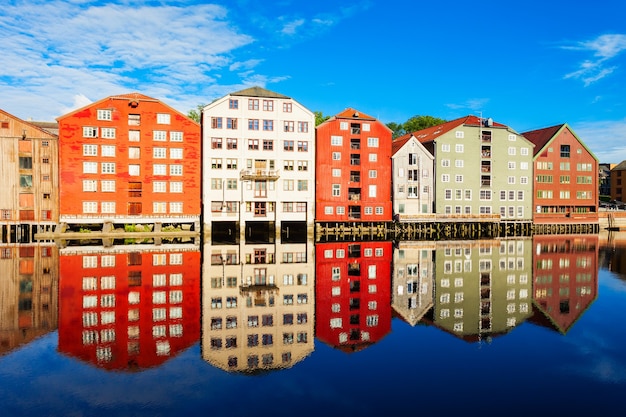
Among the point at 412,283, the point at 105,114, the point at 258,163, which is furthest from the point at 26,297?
the point at 105,114

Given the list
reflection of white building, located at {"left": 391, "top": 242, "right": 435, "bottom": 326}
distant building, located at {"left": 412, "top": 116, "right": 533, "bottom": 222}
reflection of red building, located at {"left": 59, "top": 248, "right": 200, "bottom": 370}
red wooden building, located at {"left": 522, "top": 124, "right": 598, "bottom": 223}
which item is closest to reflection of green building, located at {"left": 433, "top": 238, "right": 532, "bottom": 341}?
reflection of white building, located at {"left": 391, "top": 242, "right": 435, "bottom": 326}

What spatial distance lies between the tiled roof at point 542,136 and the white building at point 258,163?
41703 mm

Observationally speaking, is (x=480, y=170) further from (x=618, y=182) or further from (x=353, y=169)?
(x=618, y=182)

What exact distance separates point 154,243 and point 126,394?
1438 inches

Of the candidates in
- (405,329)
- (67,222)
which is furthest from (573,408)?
(67,222)

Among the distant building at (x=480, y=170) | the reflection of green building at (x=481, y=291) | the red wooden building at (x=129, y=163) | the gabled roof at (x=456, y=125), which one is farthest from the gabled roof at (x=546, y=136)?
the red wooden building at (x=129, y=163)

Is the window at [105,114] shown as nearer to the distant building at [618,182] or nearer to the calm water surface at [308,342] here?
the calm water surface at [308,342]

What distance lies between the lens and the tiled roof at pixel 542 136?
7356 cm

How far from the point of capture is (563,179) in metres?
73.8

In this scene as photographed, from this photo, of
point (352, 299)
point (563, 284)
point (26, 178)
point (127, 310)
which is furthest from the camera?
point (26, 178)

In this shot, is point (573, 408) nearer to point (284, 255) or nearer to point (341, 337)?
point (341, 337)

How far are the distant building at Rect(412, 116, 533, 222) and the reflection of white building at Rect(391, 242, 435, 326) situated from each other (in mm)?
24402

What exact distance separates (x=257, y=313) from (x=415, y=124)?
9230cm

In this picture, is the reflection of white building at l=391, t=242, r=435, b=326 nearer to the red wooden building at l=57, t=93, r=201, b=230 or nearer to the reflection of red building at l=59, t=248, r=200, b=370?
the reflection of red building at l=59, t=248, r=200, b=370
